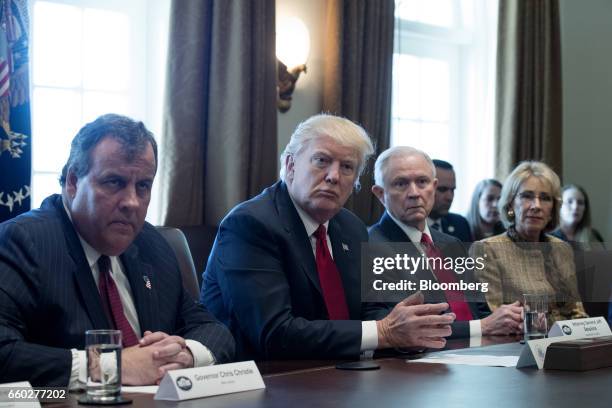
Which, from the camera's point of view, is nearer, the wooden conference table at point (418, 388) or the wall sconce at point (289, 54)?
the wooden conference table at point (418, 388)

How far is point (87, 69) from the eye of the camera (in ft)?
16.8

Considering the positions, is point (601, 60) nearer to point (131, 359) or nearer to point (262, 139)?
point (262, 139)

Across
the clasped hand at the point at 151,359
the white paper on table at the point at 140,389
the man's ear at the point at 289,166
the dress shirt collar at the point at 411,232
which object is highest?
the man's ear at the point at 289,166

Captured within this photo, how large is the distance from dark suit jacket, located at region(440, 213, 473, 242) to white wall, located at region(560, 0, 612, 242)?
202 centimetres

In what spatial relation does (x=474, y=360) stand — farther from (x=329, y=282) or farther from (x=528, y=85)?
(x=528, y=85)

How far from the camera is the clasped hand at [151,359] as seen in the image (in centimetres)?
208

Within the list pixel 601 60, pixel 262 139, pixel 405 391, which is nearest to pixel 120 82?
pixel 262 139

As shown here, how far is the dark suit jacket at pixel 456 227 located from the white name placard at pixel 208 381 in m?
4.23

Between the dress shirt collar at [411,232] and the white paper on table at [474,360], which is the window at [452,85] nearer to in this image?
the dress shirt collar at [411,232]

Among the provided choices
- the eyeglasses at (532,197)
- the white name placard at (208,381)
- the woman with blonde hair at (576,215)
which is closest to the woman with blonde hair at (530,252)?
the eyeglasses at (532,197)

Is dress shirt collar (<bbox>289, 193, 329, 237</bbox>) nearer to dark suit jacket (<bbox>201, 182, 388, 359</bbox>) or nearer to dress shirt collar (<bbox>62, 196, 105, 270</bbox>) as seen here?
dark suit jacket (<bbox>201, 182, 388, 359</bbox>)

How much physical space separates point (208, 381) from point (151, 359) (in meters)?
0.31

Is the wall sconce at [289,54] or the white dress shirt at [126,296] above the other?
the wall sconce at [289,54]

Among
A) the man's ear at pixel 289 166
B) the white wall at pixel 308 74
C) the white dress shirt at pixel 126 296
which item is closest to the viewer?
the white dress shirt at pixel 126 296
